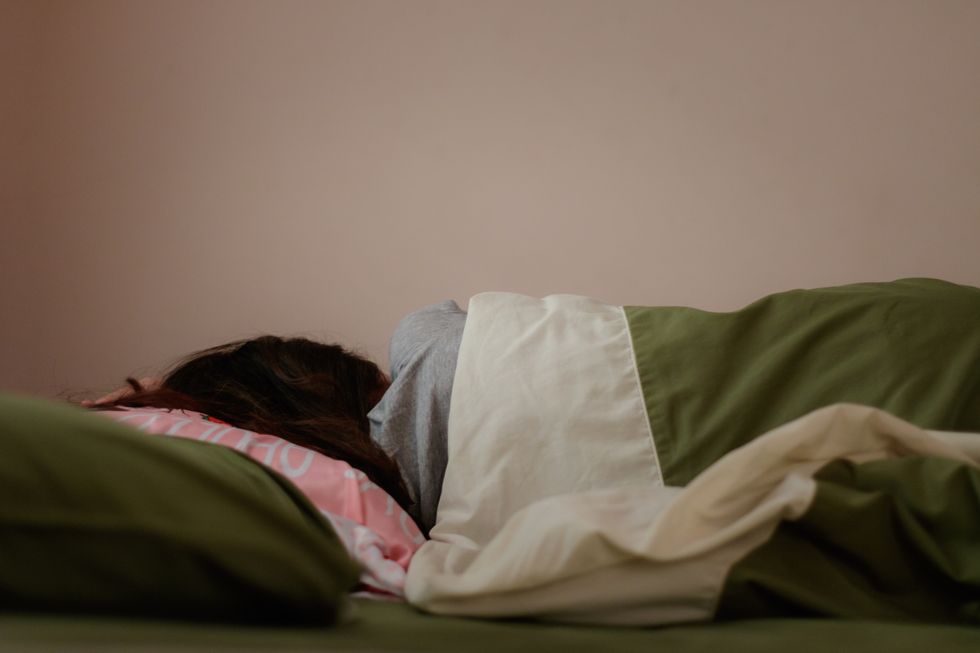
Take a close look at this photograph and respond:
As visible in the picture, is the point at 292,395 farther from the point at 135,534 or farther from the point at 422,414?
the point at 135,534

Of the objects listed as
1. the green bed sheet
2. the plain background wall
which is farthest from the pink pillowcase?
the plain background wall

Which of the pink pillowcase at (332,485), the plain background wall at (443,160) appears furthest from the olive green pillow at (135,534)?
the plain background wall at (443,160)

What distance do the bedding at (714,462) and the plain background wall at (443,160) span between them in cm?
52

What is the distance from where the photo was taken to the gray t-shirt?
3.71 ft

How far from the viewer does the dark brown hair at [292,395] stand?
1.14 m

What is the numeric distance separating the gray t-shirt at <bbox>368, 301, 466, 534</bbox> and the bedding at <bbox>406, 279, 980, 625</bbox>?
59mm

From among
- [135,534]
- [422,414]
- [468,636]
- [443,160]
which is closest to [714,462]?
[422,414]

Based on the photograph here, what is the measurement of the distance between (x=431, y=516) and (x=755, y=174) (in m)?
0.91

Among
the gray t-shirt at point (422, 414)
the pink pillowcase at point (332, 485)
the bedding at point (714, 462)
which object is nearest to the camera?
the bedding at point (714, 462)

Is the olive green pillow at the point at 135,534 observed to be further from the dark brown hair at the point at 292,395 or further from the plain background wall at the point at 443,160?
the plain background wall at the point at 443,160

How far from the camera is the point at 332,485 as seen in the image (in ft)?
3.17

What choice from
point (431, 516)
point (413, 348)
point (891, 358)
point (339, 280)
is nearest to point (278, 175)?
point (339, 280)

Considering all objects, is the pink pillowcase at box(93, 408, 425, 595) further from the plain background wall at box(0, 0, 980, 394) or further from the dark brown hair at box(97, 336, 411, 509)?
the plain background wall at box(0, 0, 980, 394)

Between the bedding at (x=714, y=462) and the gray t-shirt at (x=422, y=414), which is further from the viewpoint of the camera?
the gray t-shirt at (x=422, y=414)
